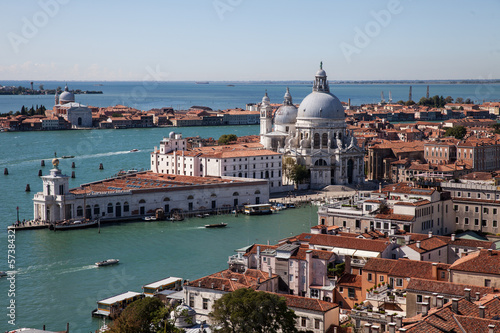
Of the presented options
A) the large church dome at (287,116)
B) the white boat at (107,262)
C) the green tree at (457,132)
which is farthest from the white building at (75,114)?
the white boat at (107,262)

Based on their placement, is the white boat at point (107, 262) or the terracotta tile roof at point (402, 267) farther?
the white boat at point (107, 262)

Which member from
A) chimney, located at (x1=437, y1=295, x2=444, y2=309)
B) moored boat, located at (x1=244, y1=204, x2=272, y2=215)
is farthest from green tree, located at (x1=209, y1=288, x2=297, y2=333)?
moored boat, located at (x1=244, y1=204, x2=272, y2=215)

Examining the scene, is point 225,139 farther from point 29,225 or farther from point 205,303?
point 205,303

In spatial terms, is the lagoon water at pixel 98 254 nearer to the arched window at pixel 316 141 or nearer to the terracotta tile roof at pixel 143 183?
the terracotta tile roof at pixel 143 183

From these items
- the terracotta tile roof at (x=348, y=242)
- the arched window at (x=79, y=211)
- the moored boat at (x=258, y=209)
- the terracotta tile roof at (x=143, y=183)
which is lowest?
the moored boat at (x=258, y=209)

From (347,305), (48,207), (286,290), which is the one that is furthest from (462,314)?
(48,207)

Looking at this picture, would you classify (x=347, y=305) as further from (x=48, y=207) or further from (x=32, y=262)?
(x=48, y=207)
